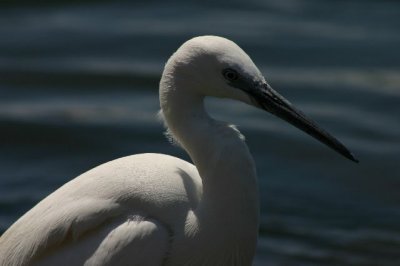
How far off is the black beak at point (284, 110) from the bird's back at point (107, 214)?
59 cm

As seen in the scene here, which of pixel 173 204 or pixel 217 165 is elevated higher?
pixel 217 165

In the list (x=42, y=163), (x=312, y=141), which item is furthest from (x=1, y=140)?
(x=312, y=141)

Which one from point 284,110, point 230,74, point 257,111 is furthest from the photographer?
point 257,111

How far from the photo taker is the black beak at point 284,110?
16.0 feet

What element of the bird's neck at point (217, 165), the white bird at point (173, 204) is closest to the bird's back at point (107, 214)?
the white bird at point (173, 204)

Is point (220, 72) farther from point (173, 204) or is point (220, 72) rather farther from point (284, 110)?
point (173, 204)

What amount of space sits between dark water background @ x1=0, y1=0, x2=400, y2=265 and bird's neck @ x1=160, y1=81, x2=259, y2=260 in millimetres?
2078

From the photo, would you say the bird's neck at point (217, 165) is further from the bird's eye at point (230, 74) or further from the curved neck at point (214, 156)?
the bird's eye at point (230, 74)

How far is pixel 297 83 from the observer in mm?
9609

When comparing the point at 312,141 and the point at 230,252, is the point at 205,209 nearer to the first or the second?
the point at 230,252

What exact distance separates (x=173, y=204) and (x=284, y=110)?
697 millimetres

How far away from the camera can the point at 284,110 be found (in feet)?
16.4

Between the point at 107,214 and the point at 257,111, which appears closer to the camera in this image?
the point at 107,214

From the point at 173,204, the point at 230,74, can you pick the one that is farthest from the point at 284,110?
the point at 173,204
